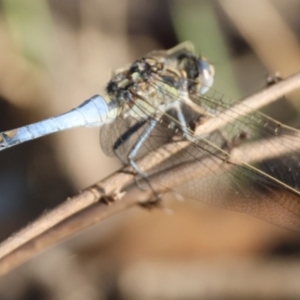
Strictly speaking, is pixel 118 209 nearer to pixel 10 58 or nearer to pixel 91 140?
pixel 91 140

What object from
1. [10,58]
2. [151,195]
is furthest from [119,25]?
[151,195]

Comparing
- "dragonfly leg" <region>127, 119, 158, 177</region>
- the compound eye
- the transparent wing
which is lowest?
the transparent wing

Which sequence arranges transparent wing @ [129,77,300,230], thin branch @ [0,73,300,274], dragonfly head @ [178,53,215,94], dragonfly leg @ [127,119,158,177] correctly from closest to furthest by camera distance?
thin branch @ [0,73,300,274] < transparent wing @ [129,77,300,230] < dragonfly leg @ [127,119,158,177] < dragonfly head @ [178,53,215,94]

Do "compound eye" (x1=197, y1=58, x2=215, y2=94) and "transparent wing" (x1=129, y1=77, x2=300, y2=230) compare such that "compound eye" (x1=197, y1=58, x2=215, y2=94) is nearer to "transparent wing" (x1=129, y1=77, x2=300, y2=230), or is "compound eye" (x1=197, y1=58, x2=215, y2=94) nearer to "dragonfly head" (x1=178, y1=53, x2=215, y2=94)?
"dragonfly head" (x1=178, y1=53, x2=215, y2=94)

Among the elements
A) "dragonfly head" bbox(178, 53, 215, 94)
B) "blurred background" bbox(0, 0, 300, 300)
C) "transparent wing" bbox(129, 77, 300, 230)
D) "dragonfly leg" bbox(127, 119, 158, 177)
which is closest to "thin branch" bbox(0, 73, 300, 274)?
"transparent wing" bbox(129, 77, 300, 230)

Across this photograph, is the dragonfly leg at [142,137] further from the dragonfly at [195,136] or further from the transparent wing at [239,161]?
the transparent wing at [239,161]

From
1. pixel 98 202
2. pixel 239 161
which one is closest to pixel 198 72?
pixel 239 161

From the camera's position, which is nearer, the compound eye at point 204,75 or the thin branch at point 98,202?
the thin branch at point 98,202

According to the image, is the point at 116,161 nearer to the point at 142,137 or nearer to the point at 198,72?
the point at 142,137

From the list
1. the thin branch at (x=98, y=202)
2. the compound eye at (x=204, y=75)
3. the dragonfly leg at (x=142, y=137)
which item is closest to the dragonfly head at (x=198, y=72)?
the compound eye at (x=204, y=75)
